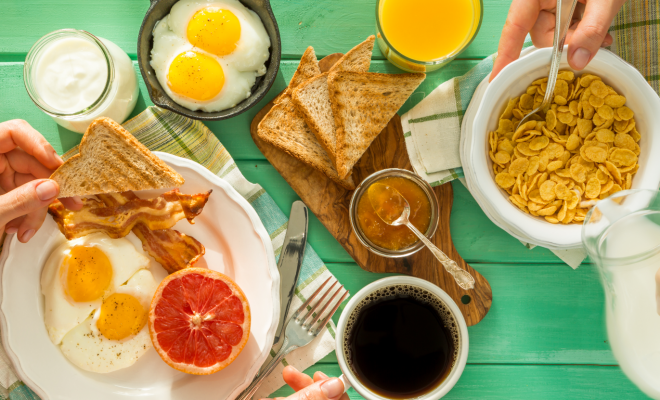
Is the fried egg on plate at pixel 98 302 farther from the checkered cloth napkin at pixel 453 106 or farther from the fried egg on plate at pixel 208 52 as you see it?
the checkered cloth napkin at pixel 453 106

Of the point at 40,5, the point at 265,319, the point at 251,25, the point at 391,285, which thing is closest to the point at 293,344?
the point at 265,319

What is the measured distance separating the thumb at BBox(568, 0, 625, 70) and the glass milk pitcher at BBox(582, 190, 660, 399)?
1.28 ft

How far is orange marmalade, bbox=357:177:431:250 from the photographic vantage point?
1410mm

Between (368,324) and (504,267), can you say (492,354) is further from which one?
(368,324)

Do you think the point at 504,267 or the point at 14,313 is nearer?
the point at 14,313

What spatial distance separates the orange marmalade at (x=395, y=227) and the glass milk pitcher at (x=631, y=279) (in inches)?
18.3

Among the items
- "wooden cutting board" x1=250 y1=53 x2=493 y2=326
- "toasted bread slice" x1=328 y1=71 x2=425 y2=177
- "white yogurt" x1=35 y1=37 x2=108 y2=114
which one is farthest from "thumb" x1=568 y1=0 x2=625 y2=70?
"white yogurt" x1=35 y1=37 x2=108 y2=114

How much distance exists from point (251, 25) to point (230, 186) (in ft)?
1.67

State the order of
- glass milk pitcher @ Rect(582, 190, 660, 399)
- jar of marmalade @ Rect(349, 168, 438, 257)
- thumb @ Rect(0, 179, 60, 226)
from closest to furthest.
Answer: glass milk pitcher @ Rect(582, 190, 660, 399)
thumb @ Rect(0, 179, 60, 226)
jar of marmalade @ Rect(349, 168, 438, 257)

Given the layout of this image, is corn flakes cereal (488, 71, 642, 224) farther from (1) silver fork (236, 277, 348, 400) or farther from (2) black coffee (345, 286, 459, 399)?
(1) silver fork (236, 277, 348, 400)

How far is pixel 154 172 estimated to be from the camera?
130 cm

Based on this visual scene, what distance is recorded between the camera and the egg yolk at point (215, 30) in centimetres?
131

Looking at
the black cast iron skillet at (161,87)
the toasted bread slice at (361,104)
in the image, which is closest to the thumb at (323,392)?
the toasted bread slice at (361,104)

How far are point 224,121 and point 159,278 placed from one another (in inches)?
22.2
